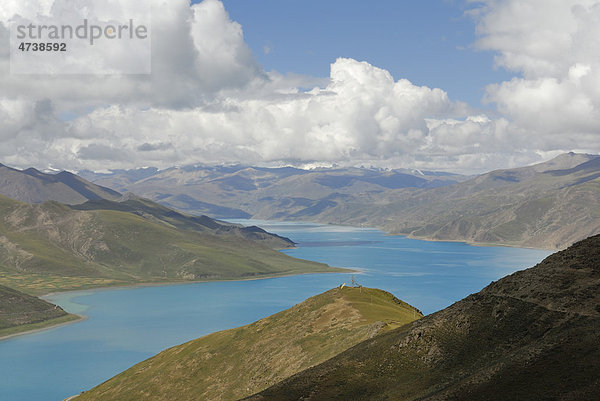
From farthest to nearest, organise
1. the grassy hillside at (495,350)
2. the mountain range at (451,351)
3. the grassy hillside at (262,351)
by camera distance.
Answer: the grassy hillside at (262,351) → the mountain range at (451,351) → the grassy hillside at (495,350)

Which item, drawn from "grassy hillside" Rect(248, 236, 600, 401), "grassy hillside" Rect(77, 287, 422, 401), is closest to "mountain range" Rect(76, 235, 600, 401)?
"grassy hillside" Rect(248, 236, 600, 401)

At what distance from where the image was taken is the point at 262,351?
122 metres

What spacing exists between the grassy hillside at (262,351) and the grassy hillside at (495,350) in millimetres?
23867

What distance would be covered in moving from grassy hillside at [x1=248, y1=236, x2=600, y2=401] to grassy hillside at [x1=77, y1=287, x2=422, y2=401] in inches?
940

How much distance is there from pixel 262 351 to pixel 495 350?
225 feet

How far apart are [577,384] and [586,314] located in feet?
60.6

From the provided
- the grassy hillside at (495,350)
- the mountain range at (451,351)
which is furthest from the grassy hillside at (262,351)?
the grassy hillside at (495,350)

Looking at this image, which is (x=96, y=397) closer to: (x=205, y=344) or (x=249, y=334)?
(x=205, y=344)

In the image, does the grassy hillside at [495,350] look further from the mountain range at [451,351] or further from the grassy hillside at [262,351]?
the grassy hillside at [262,351]

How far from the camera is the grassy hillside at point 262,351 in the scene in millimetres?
106312

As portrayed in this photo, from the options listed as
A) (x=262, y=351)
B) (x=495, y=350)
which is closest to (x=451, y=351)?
(x=495, y=350)

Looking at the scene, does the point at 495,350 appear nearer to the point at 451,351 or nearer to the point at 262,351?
the point at 451,351

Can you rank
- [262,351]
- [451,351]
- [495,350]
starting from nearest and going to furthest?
[495,350]
[451,351]
[262,351]

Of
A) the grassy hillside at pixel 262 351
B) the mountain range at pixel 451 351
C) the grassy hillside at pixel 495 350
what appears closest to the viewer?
the grassy hillside at pixel 495 350
